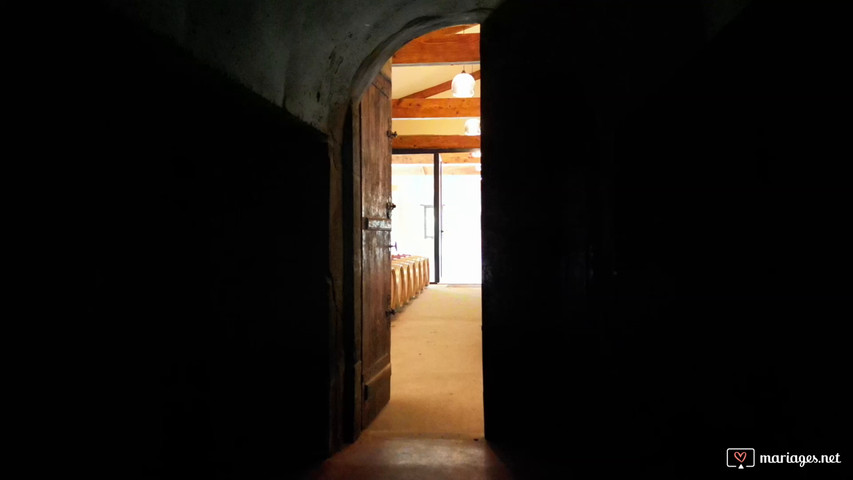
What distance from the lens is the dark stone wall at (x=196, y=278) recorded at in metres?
1.71

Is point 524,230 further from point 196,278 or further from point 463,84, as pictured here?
point 463,84

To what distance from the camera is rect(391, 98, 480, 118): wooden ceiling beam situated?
9359 millimetres

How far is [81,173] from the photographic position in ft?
5.50

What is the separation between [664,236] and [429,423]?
1915 mm

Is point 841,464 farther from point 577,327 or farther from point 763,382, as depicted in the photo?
point 577,327

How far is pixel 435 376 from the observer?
3.69 meters

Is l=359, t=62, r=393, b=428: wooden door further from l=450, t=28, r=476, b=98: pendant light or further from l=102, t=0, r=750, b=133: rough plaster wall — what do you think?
l=450, t=28, r=476, b=98: pendant light

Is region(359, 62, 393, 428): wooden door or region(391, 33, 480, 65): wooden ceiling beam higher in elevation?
region(391, 33, 480, 65): wooden ceiling beam

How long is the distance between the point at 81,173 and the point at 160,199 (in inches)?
12.6

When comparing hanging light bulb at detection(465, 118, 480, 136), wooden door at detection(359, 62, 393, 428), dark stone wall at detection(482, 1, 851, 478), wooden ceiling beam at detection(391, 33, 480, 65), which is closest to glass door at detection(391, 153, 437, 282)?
hanging light bulb at detection(465, 118, 480, 136)

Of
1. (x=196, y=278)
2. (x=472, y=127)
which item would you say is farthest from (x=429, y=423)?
(x=472, y=127)

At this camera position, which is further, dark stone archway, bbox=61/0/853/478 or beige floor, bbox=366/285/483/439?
beige floor, bbox=366/285/483/439

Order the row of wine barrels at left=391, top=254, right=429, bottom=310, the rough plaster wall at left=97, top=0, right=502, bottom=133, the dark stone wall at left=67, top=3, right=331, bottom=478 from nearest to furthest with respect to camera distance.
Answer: the rough plaster wall at left=97, top=0, right=502, bottom=133 < the dark stone wall at left=67, top=3, right=331, bottom=478 < the row of wine barrels at left=391, top=254, right=429, bottom=310

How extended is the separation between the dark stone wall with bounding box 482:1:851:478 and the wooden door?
0.80 m
